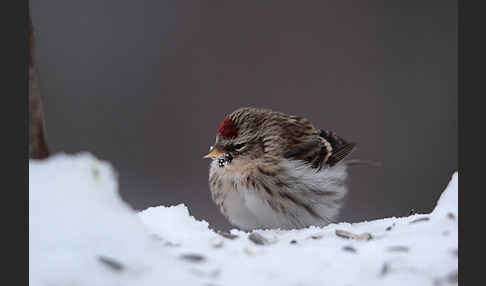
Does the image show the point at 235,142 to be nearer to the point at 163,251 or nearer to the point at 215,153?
the point at 215,153

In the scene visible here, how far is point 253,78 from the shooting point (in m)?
4.61

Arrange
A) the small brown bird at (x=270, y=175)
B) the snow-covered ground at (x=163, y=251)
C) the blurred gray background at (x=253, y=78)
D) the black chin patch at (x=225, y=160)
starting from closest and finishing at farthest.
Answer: the snow-covered ground at (x=163, y=251)
the small brown bird at (x=270, y=175)
the black chin patch at (x=225, y=160)
the blurred gray background at (x=253, y=78)

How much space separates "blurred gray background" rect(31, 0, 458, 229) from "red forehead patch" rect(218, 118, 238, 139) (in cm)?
161

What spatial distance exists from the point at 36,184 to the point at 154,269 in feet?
1.08

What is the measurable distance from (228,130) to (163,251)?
1.02 m

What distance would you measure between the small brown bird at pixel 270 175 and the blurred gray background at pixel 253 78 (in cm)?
152

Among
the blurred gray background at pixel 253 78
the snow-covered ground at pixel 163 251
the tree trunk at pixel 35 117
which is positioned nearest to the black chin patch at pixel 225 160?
the snow-covered ground at pixel 163 251

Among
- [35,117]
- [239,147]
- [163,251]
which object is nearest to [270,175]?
[239,147]

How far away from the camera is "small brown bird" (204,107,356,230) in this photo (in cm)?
229

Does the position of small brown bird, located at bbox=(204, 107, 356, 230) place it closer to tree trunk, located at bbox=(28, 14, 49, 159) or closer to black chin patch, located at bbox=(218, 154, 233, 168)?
black chin patch, located at bbox=(218, 154, 233, 168)

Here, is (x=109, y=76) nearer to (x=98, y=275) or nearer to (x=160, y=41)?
(x=160, y=41)

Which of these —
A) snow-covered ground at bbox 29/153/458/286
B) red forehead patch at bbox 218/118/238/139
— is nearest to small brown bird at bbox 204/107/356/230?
red forehead patch at bbox 218/118/238/139

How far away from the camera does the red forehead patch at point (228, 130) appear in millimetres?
2396

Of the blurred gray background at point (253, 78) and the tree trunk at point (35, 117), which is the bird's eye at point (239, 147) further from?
the blurred gray background at point (253, 78)
